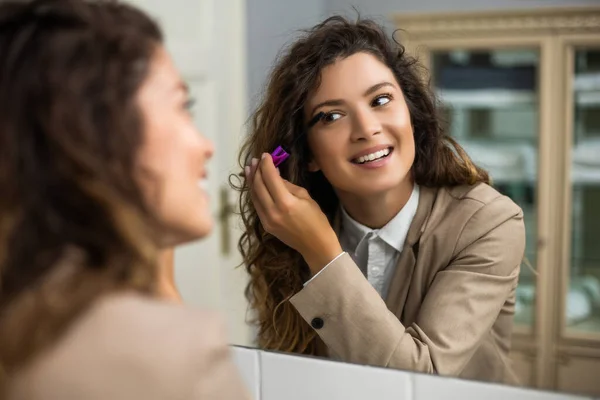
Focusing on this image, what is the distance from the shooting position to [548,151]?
61 cm

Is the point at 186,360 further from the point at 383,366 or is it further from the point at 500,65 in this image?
the point at 500,65

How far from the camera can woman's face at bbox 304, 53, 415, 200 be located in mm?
576

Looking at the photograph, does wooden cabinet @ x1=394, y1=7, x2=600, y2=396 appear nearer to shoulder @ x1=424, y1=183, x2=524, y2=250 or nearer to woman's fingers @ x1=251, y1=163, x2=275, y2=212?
shoulder @ x1=424, y1=183, x2=524, y2=250

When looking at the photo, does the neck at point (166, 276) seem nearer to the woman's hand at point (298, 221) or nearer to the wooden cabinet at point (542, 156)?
the woman's hand at point (298, 221)

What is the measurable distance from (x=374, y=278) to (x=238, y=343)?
0.59ft

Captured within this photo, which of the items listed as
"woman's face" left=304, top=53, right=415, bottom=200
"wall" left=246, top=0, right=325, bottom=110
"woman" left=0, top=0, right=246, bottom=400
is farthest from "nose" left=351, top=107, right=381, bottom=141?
"woman" left=0, top=0, right=246, bottom=400

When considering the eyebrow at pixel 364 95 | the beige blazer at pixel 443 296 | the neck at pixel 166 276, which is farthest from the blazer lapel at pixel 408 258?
the neck at pixel 166 276

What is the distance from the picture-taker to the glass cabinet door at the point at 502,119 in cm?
61

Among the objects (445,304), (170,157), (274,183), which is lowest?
(445,304)

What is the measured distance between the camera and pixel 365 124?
573 mm

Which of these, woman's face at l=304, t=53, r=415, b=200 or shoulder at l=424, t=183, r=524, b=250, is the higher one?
woman's face at l=304, t=53, r=415, b=200

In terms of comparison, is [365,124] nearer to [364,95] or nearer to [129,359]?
[364,95]

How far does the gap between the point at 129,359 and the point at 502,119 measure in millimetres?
446

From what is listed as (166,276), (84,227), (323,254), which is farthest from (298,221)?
(84,227)
